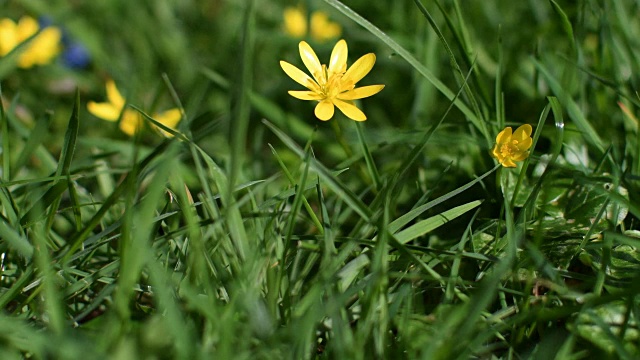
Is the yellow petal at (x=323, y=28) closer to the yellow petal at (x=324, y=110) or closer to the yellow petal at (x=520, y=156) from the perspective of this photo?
the yellow petal at (x=324, y=110)

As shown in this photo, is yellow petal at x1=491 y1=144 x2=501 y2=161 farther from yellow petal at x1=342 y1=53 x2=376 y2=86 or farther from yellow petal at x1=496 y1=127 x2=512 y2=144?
yellow petal at x1=342 y1=53 x2=376 y2=86

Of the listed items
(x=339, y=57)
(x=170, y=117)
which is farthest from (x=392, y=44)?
(x=170, y=117)

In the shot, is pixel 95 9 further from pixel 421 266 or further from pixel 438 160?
pixel 421 266

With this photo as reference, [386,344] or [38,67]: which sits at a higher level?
[386,344]

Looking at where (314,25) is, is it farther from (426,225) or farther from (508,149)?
(426,225)

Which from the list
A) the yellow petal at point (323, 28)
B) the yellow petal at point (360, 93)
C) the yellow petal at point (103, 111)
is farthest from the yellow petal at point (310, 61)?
the yellow petal at point (323, 28)

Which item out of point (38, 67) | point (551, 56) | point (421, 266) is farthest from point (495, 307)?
point (38, 67)

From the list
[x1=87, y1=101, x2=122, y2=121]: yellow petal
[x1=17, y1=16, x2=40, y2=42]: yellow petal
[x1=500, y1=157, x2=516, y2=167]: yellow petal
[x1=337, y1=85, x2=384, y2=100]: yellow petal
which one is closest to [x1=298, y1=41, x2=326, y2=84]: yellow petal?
[x1=337, y1=85, x2=384, y2=100]: yellow petal
